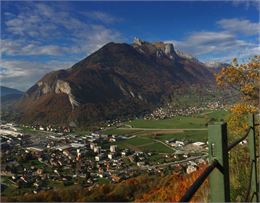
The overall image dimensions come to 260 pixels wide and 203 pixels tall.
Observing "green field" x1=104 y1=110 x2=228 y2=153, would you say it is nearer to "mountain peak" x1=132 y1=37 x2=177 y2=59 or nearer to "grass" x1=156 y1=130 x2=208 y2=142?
"grass" x1=156 y1=130 x2=208 y2=142

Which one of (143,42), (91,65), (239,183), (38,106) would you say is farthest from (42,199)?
(143,42)

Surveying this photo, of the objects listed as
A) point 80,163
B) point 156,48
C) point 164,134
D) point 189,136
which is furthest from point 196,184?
point 156,48

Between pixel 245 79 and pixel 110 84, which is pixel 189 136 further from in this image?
pixel 110 84

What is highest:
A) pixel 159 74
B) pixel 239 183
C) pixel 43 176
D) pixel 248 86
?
pixel 159 74

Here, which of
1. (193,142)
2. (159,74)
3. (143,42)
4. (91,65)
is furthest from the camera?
(143,42)

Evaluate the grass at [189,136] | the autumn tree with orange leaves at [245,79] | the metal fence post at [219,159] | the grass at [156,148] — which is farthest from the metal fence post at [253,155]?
the grass at [189,136]

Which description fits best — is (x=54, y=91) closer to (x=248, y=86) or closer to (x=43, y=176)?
(x=43, y=176)
